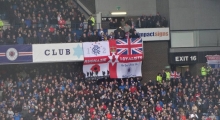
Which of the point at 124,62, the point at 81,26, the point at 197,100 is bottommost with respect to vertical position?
the point at 197,100

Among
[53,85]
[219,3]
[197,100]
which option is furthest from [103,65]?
[219,3]

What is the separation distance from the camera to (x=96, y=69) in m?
35.7

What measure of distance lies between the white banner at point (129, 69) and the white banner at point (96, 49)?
1.39 metres

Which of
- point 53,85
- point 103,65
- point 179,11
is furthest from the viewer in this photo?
point 179,11

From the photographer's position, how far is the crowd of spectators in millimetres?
31875

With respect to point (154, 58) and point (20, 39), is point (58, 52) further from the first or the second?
point (154, 58)

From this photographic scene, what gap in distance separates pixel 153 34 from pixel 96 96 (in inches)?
250

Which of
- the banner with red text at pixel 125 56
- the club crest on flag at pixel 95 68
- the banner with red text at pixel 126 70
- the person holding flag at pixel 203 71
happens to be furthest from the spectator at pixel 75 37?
the person holding flag at pixel 203 71

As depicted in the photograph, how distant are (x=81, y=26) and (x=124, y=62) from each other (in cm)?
341

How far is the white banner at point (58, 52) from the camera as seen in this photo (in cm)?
3438

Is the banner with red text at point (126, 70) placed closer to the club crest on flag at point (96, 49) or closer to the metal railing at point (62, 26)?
the club crest on flag at point (96, 49)

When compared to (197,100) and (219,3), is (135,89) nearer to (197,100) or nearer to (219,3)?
(197,100)

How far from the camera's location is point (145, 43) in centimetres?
3778

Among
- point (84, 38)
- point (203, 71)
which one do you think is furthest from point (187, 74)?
point (84, 38)
